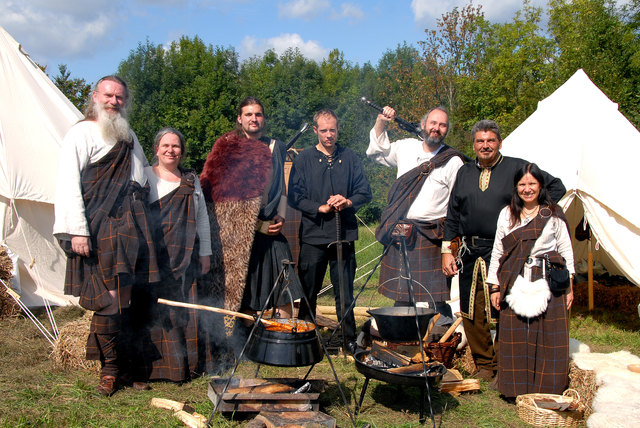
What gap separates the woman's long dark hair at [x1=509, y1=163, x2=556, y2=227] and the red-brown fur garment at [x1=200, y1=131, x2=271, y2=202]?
5.23ft

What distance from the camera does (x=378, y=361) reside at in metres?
2.88

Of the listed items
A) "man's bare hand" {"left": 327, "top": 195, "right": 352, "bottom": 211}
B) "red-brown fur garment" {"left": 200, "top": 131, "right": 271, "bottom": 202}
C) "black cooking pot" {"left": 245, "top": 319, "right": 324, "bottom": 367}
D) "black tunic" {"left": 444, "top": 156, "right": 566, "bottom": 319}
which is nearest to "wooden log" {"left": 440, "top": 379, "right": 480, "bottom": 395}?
"black tunic" {"left": 444, "top": 156, "right": 566, "bottom": 319}

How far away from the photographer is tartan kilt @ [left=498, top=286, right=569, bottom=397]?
119 inches

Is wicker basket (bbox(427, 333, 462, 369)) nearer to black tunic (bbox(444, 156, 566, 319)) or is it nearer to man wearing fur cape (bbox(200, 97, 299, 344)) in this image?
black tunic (bbox(444, 156, 566, 319))

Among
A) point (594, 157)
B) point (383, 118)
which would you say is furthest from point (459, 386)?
point (594, 157)

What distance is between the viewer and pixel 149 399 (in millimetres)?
2943

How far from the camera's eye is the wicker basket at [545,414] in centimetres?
275

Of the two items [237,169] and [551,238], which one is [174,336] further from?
[551,238]

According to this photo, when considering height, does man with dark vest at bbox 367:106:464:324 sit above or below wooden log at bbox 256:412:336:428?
above

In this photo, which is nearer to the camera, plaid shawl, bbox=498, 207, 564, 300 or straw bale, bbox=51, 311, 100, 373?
plaid shawl, bbox=498, 207, 564, 300

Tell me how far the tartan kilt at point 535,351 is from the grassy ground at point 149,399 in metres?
0.17

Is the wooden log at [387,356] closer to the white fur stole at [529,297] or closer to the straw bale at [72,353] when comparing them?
the white fur stole at [529,297]

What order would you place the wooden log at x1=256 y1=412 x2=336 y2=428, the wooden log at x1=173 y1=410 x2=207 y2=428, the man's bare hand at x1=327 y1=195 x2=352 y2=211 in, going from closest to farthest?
the wooden log at x1=256 y1=412 x2=336 y2=428 → the wooden log at x1=173 y1=410 x2=207 y2=428 → the man's bare hand at x1=327 y1=195 x2=352 y2=211

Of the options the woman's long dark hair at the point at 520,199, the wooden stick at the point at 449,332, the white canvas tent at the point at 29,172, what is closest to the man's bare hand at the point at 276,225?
the wooden stick at the point at 449,332
